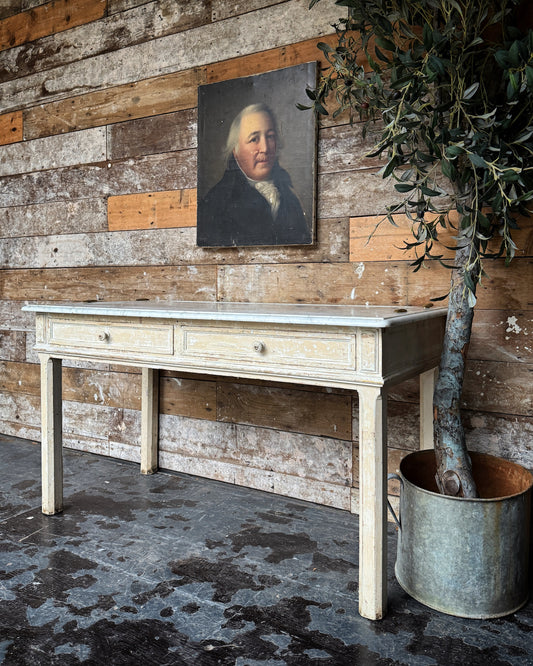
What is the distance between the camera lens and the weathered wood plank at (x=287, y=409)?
7.09 ft

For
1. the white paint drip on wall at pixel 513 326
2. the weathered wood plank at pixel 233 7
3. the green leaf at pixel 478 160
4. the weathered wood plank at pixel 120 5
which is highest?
the weathered wood plank at pixel 120 5

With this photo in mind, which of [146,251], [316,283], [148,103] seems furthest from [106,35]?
[316,283]

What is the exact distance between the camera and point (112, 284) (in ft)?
8.82


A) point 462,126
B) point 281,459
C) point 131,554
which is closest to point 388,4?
point 462,126

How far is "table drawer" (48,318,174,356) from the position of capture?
1.79m

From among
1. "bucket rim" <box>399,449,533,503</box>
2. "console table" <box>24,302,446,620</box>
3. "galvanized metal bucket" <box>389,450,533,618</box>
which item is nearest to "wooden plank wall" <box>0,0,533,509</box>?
A: "bucket rim" <box>399,449,533,503</box>

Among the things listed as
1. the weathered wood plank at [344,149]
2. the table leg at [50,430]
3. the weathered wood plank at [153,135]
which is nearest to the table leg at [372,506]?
the weathered wood plank at [344,149]

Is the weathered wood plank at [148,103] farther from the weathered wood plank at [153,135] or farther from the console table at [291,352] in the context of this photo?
the console table at [291,352]

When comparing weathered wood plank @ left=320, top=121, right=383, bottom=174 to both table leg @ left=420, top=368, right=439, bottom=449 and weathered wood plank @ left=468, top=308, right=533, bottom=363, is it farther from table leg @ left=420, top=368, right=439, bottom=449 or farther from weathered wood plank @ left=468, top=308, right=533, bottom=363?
table leg @ left=420, top=368, right=439, bottom=449

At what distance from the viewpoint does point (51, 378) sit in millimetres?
2078

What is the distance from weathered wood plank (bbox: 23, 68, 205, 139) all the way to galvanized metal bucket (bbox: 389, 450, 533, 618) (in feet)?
6.32

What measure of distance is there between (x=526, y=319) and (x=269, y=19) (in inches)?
60.6

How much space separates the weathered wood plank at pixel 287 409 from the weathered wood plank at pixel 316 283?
386mm

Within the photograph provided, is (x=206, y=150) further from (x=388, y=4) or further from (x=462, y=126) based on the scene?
(x=462, y=126)
